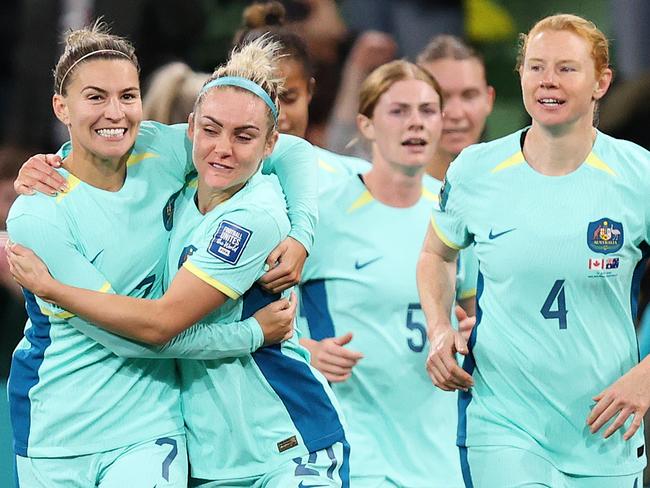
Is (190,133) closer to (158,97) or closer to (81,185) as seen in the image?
(81,185)

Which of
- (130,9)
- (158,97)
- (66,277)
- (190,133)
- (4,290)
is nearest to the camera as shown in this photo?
(66,277)

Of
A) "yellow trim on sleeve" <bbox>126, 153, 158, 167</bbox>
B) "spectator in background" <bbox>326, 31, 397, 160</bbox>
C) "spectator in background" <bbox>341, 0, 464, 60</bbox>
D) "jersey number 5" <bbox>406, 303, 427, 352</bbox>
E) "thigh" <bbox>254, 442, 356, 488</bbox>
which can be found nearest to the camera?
"thigh" <bbox>254, 442, 356, 488</bbox>

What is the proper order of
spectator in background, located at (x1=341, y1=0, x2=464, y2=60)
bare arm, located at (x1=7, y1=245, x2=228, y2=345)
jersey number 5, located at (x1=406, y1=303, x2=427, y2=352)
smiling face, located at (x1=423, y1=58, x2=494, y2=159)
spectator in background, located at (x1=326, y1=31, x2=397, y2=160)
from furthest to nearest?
spectator in background, located at (x1=341, y1=0, x2=464, y2=60), spectator in background, located at (x1=326, y1=31, x2=397, y2=160), smiling face, located at (x1=423, y1=58, x2=494, y2=159), jersey number 5, located at (x1=406, y1=303, x2=427, y2=352), bare arm, located at (x1=7, y1=245, x2=228, y2=345)

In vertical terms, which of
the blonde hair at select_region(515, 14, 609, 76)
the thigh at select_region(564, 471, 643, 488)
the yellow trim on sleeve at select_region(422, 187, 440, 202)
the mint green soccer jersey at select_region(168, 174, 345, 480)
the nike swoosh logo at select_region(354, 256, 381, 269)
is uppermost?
the blonde hair at select_region(515, 14, 609, 76)

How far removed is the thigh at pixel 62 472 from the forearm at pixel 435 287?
1.13 meters

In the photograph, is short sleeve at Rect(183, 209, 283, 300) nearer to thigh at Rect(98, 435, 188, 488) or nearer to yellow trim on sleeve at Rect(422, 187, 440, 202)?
thigh at Rect(98, 435, 188, 488)

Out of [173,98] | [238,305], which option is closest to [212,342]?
[238,305]

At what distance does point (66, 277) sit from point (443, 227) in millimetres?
1216

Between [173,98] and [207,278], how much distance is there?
2152 millimetres

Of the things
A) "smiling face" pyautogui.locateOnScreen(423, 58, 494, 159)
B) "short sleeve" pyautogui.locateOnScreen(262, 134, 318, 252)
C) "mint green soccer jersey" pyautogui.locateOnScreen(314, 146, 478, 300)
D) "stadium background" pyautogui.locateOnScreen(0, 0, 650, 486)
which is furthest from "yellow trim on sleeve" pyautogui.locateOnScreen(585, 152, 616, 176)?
"stadium background" pyautogui.locateOnScreen(0, 0, 650, 486)

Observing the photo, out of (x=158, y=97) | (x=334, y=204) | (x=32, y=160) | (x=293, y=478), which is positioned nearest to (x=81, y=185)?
(x=32, y=160)

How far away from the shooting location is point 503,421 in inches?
163

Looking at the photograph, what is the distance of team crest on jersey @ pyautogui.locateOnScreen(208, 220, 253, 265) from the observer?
3.88 metres

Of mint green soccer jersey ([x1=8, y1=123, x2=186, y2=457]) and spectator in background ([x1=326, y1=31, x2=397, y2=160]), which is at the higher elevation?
spectator in background ([x1=326, y1=31, x2=397, y2=160])
